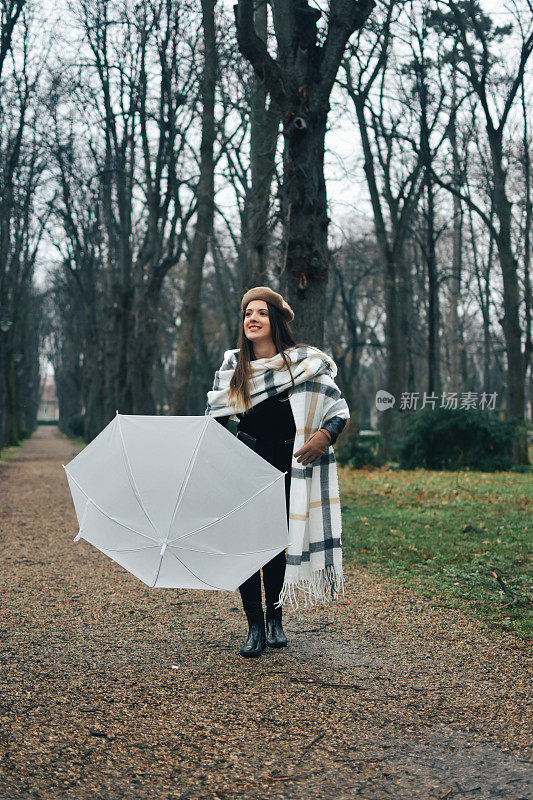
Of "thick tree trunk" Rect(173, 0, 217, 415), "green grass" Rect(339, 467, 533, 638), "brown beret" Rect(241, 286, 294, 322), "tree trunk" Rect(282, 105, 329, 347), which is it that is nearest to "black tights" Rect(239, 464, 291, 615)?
"brown beret" Rect(241, 286, 294, 322)

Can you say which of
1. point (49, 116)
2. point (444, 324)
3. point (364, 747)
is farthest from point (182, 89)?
point (444, 324)

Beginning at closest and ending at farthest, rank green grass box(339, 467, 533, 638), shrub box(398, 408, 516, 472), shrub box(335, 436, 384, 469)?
1. green grass box(339, 467, 533, 638)
2. shrub box(398, 408, 516, 472)
3. shrub box(335, 436, 384, 469)

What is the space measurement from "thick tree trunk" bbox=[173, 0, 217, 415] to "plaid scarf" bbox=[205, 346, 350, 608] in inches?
419

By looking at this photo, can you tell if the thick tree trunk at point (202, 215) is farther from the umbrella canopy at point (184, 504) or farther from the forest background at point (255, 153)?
the umbrella canopy at point (184, 504)

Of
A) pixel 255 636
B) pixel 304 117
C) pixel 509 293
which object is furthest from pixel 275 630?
pixel 509 293

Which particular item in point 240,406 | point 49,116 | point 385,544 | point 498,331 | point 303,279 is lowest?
point 385,544

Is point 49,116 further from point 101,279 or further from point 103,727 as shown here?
point 103,727

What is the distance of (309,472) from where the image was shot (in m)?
4.16

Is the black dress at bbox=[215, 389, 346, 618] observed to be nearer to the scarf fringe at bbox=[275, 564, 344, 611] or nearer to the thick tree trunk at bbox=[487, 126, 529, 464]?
the scarf fringe at bbox=[275, 564, 344, 611]

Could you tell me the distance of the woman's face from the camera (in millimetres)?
4242

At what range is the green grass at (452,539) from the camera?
564cm

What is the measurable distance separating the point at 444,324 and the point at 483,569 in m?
35.7

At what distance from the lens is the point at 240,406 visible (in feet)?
13.8

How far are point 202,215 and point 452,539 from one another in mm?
8878
